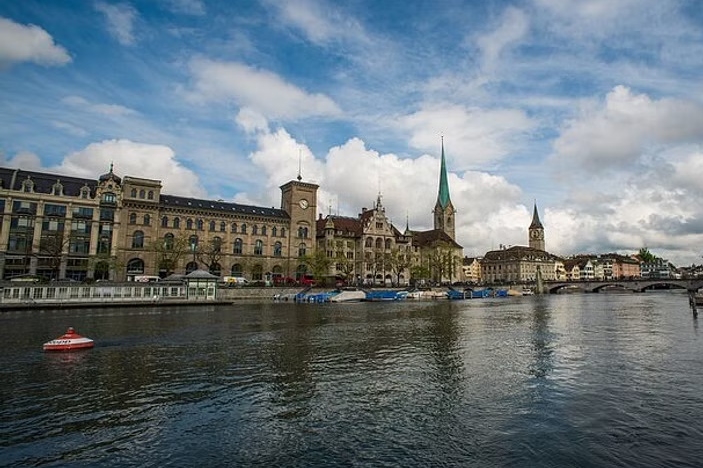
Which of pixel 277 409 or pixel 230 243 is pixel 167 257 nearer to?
pixel 230 243

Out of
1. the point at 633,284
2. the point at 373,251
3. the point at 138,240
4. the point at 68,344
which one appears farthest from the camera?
the point at 633,284

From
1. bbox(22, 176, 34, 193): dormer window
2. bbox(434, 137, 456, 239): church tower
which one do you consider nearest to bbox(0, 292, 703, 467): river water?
bbox(22, 176, 34, 193): dormer window

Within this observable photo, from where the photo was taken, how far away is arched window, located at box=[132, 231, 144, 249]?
10100 centimetres

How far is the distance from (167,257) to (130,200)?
1527 cm

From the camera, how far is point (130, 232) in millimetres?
100688

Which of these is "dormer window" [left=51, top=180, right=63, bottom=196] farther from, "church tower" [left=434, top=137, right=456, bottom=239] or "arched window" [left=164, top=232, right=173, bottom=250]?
"church tower" [left=434, top=137, right=456, bottom=239]

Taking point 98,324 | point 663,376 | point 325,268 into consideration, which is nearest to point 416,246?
point 325,268

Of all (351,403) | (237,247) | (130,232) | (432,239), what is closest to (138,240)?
(130,232)

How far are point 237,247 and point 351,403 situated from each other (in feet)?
335

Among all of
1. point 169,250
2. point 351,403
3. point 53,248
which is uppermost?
point 169,250

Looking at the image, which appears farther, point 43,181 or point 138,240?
point 138,240

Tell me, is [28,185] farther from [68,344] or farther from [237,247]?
[68,344]

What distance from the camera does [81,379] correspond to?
67.4 feet

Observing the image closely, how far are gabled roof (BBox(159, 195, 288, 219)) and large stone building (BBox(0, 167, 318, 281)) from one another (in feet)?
0.85
